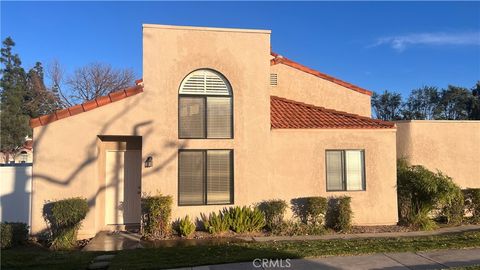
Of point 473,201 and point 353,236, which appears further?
point 473,201

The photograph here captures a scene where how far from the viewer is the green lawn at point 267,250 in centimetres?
794

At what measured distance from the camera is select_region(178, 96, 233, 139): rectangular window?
11.8m

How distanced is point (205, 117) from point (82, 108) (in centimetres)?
339

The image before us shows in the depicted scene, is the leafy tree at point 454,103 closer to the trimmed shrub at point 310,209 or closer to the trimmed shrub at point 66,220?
the trimmed shrub at point 310,209

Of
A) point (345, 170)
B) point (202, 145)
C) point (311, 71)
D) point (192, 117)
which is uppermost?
point (311, 71)

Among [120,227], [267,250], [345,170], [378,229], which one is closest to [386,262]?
[267,250]

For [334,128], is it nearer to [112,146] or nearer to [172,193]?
[172,193]

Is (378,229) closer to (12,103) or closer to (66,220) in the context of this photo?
(66,220)

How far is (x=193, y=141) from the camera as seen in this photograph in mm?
11688

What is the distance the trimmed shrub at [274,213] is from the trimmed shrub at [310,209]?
56 centimetres

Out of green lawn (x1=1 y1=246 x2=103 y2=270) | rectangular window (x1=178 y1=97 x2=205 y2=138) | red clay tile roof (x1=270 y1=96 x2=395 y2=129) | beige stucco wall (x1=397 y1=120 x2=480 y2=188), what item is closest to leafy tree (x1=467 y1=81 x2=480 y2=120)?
beige stucco wall (x1=397 y1=120 x2=480 y2=188)

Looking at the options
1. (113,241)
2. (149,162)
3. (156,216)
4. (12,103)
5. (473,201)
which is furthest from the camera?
(12,103)

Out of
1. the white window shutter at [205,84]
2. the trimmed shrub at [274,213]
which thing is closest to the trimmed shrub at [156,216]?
the trimmed shrub at [274,213]

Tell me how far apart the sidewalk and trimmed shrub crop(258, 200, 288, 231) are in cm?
359
